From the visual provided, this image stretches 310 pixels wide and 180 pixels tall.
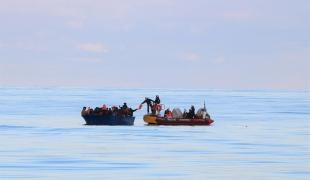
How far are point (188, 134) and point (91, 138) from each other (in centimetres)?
838

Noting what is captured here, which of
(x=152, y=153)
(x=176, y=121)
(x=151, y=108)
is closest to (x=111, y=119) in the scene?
(x=151, y=108)

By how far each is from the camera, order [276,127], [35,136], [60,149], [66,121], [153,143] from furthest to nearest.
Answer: [66,121] < [276,127] < [35,136] < [153,143] < [60,149]

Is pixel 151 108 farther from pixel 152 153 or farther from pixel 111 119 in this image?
pixel 152 153

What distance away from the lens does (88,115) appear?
73.8 meters

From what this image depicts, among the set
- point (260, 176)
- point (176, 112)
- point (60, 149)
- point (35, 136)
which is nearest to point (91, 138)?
point (35, 136)

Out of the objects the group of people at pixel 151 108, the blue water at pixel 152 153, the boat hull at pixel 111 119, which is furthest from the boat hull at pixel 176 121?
the boat hull at pixel 111 119

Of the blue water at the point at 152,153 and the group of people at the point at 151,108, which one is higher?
the group of people at the point at 151,108

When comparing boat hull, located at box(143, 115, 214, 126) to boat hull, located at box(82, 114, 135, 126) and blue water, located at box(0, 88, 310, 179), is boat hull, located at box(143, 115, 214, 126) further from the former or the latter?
boat hull, located at box(82, 114, 135, 126)

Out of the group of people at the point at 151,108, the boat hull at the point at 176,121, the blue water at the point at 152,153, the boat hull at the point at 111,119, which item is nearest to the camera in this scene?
the blue water at the point at 152,153

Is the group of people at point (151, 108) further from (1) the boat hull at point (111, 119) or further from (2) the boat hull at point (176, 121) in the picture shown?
(2) the boat hull at point (176, 121)

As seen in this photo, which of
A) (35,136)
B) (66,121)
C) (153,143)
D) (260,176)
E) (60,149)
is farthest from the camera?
(66,121)

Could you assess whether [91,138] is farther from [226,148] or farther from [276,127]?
[276,127]

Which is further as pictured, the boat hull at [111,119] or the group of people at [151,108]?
the group of people at [151,108]

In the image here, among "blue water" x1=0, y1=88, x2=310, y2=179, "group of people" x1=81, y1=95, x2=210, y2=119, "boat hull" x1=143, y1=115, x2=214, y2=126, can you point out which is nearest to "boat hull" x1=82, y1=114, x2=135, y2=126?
"group of people" x1=81, y1=95, x2=210, y2=119
